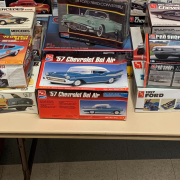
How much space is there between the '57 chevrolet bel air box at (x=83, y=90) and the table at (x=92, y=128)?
4 cm

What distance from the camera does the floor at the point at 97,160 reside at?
1.63 m

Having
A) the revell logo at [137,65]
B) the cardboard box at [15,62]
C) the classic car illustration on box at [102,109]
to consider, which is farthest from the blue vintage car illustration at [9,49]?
the revell logo at [137,65]

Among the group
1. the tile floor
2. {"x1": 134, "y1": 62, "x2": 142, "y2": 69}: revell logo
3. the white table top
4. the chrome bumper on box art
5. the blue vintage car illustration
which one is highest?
the blue vintage car illustration

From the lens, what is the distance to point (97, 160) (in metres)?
1.72

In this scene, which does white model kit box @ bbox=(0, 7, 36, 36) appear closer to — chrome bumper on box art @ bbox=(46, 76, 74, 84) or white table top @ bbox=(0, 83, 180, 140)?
chrome bumper on box art @ bbox=(46, 76, 74, 84)

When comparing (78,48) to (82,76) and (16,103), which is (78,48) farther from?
(16,103)

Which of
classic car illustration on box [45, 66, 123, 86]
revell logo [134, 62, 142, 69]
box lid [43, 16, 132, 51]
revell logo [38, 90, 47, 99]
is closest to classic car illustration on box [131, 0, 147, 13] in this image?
box lid [43, 16, 132, 51]

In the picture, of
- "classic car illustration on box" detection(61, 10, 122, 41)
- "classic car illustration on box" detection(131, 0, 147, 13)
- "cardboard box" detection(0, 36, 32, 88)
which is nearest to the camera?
"cardboard box" detection(0, 36, 32, 88)

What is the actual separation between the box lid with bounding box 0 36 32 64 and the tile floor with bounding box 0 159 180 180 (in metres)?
0.87

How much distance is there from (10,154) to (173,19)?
1.39m

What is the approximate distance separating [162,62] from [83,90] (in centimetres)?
37

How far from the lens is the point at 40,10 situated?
1.46m

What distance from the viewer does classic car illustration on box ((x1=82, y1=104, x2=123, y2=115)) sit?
112 cm

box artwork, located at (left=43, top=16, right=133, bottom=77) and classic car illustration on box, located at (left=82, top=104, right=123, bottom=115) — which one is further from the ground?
box artwork, located at (left=43, top=16, right=133, bottom=77)
